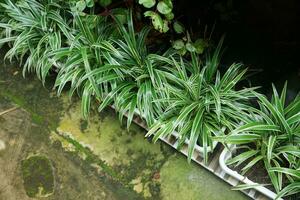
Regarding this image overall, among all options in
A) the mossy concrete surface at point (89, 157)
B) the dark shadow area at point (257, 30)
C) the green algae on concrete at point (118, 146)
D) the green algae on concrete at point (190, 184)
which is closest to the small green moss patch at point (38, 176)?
the mossy concrete surface at point (89, 157)

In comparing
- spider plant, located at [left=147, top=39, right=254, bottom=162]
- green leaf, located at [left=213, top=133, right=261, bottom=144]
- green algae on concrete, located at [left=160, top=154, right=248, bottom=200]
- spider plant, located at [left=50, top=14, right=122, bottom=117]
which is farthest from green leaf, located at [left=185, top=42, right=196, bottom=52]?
green algae on concrete, located at [left=160, top=154, right=248, bottom=200]

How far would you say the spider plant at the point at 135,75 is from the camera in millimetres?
2402

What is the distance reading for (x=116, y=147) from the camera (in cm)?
272

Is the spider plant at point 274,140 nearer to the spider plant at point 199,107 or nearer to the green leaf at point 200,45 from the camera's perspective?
the spider plant at point 199,107

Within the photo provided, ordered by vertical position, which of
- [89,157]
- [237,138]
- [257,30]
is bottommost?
[89,157]

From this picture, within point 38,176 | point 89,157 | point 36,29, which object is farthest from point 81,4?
point 38,176

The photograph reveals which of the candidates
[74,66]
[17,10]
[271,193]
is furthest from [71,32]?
[271,193]

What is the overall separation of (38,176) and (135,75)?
1.03 meters

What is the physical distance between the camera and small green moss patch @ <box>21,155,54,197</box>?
2.61 meters

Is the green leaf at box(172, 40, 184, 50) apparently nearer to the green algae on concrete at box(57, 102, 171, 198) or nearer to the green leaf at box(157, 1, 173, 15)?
the green leaf at box(157, 1, 173, 15)

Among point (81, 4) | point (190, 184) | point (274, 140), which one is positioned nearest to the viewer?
point (274, 140)

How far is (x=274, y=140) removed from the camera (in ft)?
6.91

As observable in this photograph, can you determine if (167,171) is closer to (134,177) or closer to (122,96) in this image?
(134,177)

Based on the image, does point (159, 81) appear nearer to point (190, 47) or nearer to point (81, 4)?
point (190, 47)
